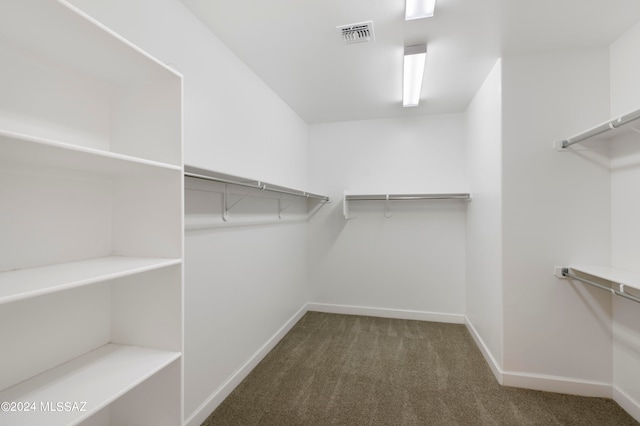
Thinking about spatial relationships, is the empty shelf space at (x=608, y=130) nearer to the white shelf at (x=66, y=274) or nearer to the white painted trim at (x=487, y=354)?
the white painted trim at (x=487, y=354)

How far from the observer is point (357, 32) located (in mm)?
1916

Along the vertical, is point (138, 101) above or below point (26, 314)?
above

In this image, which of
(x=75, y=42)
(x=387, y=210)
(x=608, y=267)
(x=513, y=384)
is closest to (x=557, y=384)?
(x=513, y=384)

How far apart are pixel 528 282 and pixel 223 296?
2267 mm

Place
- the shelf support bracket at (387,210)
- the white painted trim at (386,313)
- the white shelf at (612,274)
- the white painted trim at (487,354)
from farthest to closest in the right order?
the shelf support bracket at (387,210) → the white painted trim at (386,313) → the white painted trim at (487,354) → the white shelf at (612,274)

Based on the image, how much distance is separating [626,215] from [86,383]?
301cm

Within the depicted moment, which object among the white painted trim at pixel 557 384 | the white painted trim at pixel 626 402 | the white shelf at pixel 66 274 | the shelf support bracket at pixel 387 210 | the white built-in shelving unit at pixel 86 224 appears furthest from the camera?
the shelf support bracket at pixel 387 210

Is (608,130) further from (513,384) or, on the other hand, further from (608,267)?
(513,384)

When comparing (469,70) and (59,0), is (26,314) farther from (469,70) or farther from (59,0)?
(469,70)

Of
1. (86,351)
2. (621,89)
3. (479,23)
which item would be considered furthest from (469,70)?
(86,351)

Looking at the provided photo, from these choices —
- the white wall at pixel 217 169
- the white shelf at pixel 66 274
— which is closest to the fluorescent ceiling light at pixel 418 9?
the white wall at pixel 217 169

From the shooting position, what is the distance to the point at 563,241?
215 cm

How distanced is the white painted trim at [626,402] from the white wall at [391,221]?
1.52m

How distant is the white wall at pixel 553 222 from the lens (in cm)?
210
